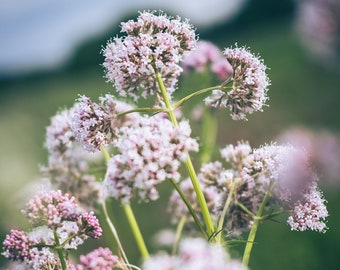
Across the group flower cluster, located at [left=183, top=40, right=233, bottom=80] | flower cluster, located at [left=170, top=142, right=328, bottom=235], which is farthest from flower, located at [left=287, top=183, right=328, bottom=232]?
flower cluster, located at [left=183, top=40, right=233, bottom=80]

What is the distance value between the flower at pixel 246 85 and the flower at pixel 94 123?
0.63 m

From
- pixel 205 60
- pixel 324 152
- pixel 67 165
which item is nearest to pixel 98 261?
pixel 324 152

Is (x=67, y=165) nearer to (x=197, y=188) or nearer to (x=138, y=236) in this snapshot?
(x=138, y=236)

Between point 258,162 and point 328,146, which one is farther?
point 258,162

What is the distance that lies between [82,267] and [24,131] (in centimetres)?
2265

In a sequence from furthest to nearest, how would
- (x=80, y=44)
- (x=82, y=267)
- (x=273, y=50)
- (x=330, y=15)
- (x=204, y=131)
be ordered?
(x=80, y=44) → (x=273, y=50) → (x=204, y=131) → (x=82, y=267) → (x=330, y=15)

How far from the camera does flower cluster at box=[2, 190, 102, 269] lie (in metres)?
2.54

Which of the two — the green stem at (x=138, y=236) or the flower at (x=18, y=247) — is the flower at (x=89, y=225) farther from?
the green stem at (x=138, y=236)

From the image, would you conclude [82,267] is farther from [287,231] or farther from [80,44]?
[80,44]

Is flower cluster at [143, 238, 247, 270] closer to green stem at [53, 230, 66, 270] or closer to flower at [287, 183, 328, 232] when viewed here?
green stem at [53, 230, 66, 270]

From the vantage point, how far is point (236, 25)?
5056cm

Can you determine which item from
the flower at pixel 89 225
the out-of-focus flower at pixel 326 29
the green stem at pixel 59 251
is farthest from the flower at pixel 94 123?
the out-of-focus flower at pixel 326 29

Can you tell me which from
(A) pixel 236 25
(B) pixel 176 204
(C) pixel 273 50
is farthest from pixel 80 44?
(B) pixel 176 204

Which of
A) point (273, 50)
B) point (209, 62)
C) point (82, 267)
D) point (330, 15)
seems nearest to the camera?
point (330, 15)
